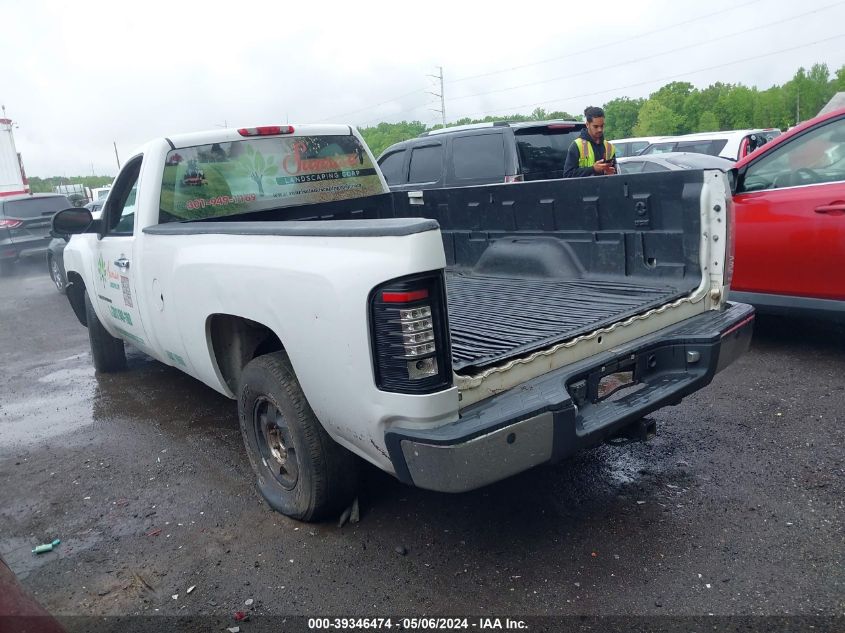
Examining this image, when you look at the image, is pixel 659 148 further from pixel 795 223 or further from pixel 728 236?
pixel 728 236

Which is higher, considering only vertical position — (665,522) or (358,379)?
(358,379)

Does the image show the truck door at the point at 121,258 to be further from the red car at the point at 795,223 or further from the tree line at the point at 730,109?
the tree line at the point at 730,109

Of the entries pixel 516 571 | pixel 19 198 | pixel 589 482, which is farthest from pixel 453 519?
pixel 19 198

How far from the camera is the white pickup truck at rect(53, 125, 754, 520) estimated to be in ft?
8.03

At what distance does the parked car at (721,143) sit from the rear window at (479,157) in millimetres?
7502

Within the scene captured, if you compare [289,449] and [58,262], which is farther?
[58,262]

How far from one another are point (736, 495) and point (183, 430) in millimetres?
3503

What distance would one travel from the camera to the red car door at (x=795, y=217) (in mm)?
4781

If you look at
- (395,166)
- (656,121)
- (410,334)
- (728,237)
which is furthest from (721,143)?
(656,121)

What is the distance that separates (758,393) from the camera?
465cm

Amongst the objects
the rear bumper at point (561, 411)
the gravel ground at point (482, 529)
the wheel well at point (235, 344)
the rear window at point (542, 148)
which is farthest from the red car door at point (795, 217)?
the wheel well at point (235, 344)

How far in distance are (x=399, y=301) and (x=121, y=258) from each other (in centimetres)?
288

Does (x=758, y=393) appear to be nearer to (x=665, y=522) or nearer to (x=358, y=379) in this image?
(x=665, y=522)

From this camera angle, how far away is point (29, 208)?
45.1ft
